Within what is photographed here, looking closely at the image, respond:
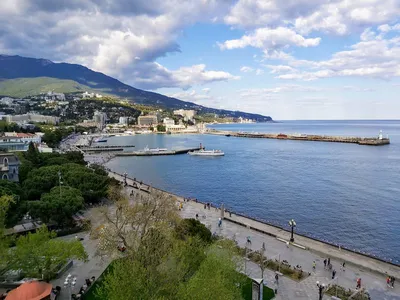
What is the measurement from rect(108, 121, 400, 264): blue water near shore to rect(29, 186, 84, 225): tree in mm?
20958

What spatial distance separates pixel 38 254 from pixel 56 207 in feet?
32.0

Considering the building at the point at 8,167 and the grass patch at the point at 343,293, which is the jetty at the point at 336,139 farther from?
the building at the point at 8,167

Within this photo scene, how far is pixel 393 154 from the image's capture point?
96.4 meters

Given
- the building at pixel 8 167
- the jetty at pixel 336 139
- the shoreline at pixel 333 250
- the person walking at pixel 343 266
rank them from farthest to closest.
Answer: the jetty at pixel 336 139 → the building at pixel 8 167 → the shoreline at pixel 333 250 → the person walking at pixel 343 266

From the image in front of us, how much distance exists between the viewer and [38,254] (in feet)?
58.5

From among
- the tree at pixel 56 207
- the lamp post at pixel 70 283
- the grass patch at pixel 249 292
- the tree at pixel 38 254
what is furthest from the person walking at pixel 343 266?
the tree at pixel 56 207

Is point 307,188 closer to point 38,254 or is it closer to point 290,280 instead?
point 290,280

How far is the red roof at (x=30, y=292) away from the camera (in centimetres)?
→ 1533

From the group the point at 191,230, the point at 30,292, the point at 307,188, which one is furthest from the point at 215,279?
the point at 307,188

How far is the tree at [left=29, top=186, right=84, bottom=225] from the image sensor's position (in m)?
26.9

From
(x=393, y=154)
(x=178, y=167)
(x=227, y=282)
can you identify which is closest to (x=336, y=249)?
(x=227, y=282)

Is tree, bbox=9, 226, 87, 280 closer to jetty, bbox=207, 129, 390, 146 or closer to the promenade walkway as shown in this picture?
the promenade walkway

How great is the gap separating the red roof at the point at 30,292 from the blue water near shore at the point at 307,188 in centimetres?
2570

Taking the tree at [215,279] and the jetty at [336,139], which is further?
the jetty at [336,139]
